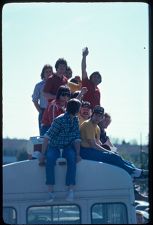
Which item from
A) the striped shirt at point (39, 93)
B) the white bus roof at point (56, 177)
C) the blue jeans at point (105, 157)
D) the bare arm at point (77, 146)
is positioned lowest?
the white bus roof at point (56, 177)

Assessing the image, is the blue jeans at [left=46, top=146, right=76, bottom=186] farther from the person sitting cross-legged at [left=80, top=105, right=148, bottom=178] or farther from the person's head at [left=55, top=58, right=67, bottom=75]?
the person's head at [left=55, top=58, right=67, bottom=75]

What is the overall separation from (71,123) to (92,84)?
3.08 ft

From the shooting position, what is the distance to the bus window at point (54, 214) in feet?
10.9

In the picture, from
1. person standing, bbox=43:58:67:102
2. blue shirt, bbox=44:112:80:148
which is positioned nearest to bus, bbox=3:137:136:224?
blue shirt, bbox=44:112:80:148

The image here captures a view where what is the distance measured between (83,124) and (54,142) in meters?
0.43

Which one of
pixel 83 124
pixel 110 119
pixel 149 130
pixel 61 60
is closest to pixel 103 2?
pixel 149 130

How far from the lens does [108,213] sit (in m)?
3.45

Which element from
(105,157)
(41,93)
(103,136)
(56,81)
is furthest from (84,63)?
(105,157)

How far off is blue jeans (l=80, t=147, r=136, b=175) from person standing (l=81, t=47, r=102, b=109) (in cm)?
70

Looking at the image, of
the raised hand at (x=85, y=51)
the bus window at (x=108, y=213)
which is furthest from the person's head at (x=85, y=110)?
→ the bus window at (x=108, y=213)

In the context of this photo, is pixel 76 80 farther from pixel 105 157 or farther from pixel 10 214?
pixel 10 214

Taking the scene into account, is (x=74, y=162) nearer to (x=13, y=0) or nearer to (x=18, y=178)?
(x=18, y=178)

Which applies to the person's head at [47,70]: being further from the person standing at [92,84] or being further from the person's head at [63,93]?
the person's head at [63,93]

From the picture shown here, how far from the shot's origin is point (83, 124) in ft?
12.6
